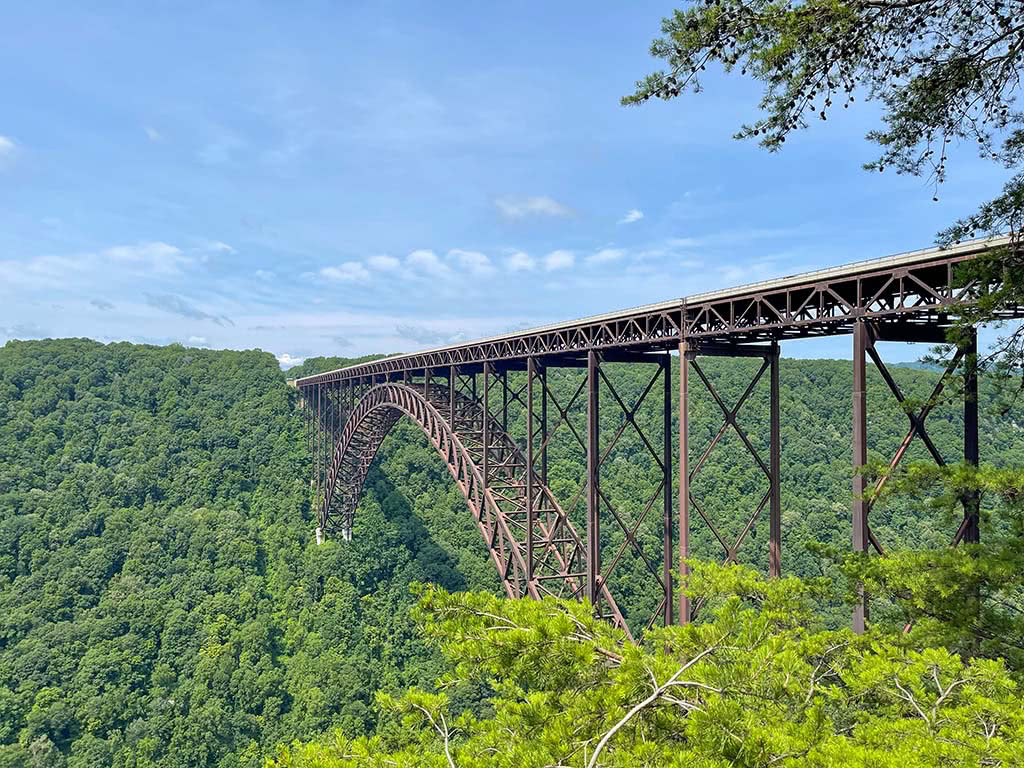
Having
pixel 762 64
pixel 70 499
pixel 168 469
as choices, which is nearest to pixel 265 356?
pixel 168 469

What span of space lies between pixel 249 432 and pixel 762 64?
52573 mm

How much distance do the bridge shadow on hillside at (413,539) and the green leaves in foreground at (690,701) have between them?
33039 mm

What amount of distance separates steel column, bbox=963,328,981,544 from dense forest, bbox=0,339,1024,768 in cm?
1675

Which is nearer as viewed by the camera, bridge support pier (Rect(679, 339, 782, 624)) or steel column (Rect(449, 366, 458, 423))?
bridge support pier (Rect(679, 339, 782, 624))

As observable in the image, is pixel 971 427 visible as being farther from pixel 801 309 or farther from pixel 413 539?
pixel 413 539

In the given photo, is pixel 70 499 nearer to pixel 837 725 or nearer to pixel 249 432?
pixel 249 432

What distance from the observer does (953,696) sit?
208 inches

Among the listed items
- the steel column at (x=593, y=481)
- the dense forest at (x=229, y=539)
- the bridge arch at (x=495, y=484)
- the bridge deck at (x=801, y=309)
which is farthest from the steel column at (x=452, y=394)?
the dense forest at (x=229, y=539)

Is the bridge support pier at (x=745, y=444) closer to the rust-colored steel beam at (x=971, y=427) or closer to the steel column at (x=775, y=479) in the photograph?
the steel column at (x=775, y=479)

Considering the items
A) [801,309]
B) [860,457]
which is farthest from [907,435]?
[801,309]

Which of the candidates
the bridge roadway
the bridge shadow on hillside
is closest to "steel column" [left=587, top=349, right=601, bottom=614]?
the bridge roadway

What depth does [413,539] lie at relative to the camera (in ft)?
145

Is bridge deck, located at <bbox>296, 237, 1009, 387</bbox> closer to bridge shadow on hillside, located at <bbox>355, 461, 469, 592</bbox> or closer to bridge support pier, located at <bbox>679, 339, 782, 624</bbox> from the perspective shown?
bridge support pier, located at <bbox>679, 339, 782, 624</bbox>

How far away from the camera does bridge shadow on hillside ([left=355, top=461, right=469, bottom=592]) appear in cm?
4066
